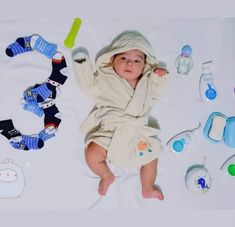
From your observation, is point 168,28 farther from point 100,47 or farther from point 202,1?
point 100,47

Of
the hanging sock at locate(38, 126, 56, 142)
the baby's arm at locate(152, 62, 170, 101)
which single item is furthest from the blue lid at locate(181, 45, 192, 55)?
the hanging sock at locate(38, 126, 56, 142)

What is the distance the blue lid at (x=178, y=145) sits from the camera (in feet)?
6.08

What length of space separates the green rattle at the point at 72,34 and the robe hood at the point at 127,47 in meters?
0.13

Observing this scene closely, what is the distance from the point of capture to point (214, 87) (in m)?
1.91

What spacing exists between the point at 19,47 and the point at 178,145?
79cm

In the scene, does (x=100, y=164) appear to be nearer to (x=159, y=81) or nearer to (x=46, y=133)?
(x=46, y=133)

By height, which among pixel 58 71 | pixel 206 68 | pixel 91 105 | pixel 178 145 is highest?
pixel 206 68

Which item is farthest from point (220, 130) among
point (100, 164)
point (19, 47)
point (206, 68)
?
point (19, 47)

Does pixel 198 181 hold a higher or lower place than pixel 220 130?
lower

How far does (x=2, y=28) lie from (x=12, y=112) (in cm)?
36

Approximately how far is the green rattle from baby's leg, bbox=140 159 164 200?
1.99 ft

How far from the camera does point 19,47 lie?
73.9 inches

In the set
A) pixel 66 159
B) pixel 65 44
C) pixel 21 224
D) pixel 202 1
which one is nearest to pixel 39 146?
pixel 66 159

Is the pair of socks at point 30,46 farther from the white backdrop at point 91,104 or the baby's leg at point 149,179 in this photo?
the baby's leg at point 149,179
